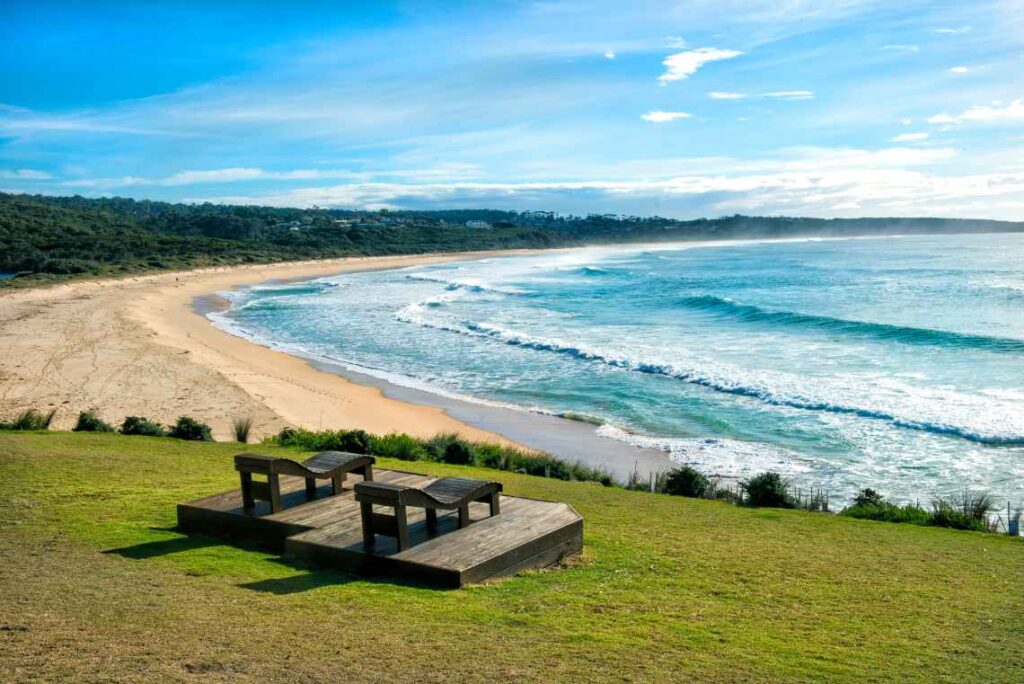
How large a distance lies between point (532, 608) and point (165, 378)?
684 inches

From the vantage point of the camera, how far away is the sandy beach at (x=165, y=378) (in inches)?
675

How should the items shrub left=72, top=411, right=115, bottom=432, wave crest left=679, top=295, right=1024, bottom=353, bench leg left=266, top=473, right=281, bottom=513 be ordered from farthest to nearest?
wave crest left=679, top=295, right=1024, bottom=353 < shrub left=72, top=411, right=115, bottom=432 < bench leg left=266, top=473, right=281, bottom=513

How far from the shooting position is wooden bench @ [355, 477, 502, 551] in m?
6.45

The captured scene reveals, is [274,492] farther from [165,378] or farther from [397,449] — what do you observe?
[165,378]

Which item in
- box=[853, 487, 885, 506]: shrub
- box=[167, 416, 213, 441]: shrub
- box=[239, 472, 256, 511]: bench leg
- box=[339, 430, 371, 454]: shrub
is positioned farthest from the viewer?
box=[167, 416, 213, 441]: shrub

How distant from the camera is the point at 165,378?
68.4 ft

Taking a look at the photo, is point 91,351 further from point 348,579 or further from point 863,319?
point 863,319

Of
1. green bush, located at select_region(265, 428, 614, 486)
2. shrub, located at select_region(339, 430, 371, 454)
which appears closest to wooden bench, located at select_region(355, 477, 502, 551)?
green bush, located at select_region(265, 428, 614, 486)

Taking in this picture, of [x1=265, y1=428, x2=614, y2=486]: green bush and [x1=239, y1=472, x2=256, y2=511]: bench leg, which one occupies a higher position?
[x1=239, y1=472, x2=256, y2=511]: bench leg

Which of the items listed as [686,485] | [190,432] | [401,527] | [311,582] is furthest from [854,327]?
[311,582]

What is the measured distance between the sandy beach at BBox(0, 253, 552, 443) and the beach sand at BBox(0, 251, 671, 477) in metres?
0.03

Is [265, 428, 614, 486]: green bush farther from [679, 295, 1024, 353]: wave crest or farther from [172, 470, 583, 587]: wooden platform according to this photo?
[679, 295, 1024, 353]: wave crest

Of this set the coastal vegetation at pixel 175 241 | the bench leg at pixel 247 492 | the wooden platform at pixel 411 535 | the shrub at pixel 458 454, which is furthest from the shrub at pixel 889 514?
the coastal vegetation at pixel 175 241

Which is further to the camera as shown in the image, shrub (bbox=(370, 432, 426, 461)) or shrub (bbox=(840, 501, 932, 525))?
shrub (bbox=(370, 432, 426, 461))
